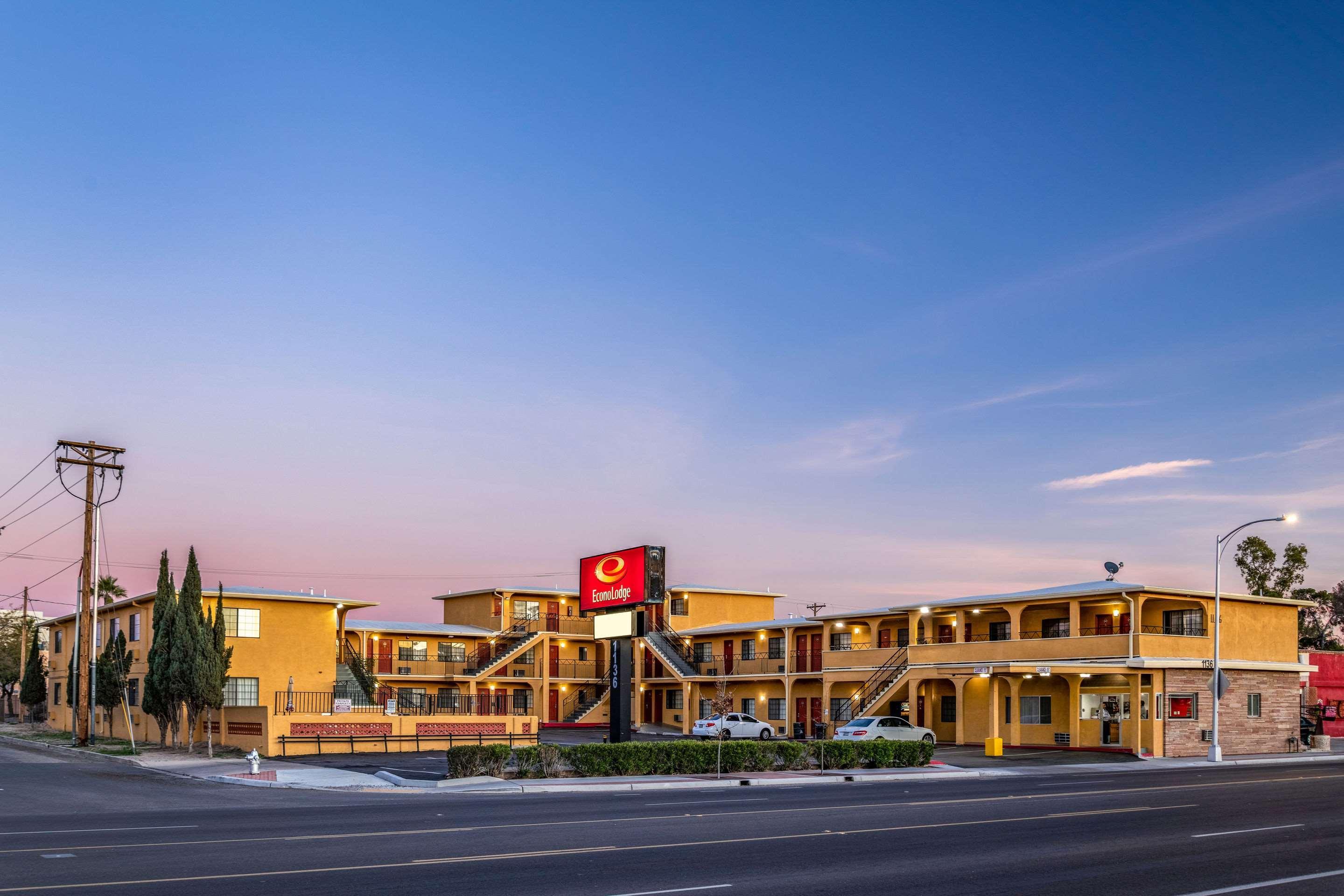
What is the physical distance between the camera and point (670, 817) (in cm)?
2119

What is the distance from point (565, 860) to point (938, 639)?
44521mm

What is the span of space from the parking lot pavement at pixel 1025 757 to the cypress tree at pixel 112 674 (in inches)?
1270

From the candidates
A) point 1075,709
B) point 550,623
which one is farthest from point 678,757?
point 550,623

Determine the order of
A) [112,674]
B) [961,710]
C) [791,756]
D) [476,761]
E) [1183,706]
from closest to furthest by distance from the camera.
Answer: [476,761] → [791,756] → [1183,706] → [112,674] → [961,710]

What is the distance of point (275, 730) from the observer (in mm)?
39594

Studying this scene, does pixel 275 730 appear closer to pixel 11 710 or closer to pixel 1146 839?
pixel 1146 839

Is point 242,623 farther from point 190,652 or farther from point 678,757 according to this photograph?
point 678,757

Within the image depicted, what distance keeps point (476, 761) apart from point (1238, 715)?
110ft

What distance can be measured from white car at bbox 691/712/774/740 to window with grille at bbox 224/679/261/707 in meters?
18.9

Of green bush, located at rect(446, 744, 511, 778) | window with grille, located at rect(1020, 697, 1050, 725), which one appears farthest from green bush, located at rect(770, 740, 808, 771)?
window with grille, located at rect(1020, 697, 1050, 725)

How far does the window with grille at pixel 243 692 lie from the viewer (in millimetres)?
50094

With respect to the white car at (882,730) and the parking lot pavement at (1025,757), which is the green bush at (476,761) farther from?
the white car at (882,730)

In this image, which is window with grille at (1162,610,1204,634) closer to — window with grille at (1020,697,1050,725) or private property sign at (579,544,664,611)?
window with grille at (1020,697,1050,725)

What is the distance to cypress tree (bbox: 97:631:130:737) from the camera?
48.4 meters
